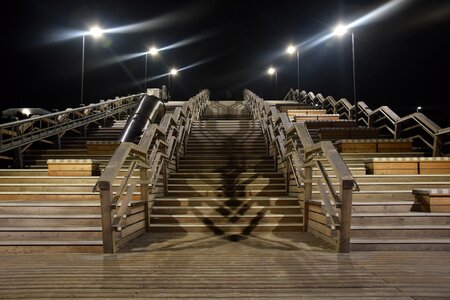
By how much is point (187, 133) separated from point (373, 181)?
6.14 m

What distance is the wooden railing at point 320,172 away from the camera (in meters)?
4.98

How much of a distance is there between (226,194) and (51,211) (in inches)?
133

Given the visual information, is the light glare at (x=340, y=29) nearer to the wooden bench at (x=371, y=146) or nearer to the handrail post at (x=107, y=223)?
the wooden bench at (x=371, y=146)

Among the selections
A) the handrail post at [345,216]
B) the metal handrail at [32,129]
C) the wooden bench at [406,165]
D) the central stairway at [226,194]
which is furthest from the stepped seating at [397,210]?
the metal handrail at [32,129]

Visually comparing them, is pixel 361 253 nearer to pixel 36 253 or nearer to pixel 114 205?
pixel 114 205

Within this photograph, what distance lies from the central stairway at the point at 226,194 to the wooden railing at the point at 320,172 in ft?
1.70

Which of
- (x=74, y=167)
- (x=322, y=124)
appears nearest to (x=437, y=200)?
(x=74, y=167)

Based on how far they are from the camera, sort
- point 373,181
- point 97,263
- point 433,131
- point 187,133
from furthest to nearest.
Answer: point 187,133 < point 433,131 < point 373,181 < point 97,263

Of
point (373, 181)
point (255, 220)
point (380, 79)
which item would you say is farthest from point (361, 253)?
point (380, 79)

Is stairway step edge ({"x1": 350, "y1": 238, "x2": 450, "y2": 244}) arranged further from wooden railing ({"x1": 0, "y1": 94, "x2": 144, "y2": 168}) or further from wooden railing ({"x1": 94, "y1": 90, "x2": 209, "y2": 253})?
wooden railing ({"x1": 0, "y1": 94, "x2": 144, "y2": 168})

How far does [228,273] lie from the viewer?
407 cm

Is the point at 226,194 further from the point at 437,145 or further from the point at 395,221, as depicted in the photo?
the point at 437,145

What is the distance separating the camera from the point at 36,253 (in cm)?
504

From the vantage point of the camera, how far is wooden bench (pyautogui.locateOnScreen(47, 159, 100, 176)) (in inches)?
316
